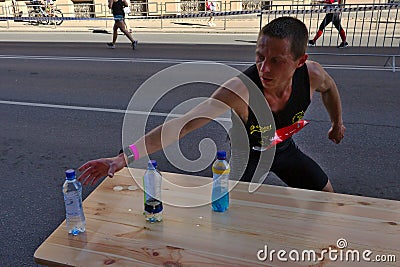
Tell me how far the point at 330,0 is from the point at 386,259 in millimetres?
12794

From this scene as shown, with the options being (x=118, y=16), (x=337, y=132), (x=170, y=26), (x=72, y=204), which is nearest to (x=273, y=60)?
(x=337, y=132)

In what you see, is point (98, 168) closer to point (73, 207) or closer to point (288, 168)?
point (73, 207)

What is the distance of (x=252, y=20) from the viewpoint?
2105 centimetres

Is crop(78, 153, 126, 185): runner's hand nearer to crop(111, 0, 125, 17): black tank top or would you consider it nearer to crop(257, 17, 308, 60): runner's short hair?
crop(257, 17, 308, 60): runner's short hair

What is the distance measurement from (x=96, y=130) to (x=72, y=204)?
3.60m

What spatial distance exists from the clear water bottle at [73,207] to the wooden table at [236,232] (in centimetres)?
4

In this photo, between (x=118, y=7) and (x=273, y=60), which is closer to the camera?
(x=273, y=60)

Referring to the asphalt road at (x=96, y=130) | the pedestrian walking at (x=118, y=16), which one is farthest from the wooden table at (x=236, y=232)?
the pedestrian walking at (x=118, y=16)

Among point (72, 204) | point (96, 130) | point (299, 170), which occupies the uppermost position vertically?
point (72, 204)

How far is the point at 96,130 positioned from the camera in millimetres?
5641

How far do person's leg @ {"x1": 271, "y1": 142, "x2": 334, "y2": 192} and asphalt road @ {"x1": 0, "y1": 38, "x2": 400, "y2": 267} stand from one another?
1144 millimetres

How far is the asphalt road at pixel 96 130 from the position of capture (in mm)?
3803

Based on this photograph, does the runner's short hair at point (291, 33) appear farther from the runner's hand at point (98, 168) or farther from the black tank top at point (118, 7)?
the black tank top at point (118, 7)

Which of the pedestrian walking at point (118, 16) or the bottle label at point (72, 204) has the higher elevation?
the pedestrian walking at point (118, 16)
